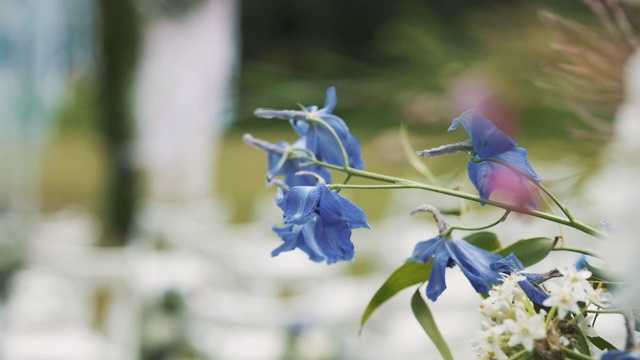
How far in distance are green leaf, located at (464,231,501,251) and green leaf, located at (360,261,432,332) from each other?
18 mm

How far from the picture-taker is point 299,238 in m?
0.33

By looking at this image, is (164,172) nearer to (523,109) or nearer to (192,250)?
(192,250)

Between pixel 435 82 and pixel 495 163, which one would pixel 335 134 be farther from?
pixel 435 82

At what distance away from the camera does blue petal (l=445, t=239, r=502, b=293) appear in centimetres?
30

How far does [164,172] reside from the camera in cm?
481

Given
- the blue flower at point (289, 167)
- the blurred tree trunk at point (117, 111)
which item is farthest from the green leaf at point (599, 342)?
the blurred tree trunk at point (117, 111)

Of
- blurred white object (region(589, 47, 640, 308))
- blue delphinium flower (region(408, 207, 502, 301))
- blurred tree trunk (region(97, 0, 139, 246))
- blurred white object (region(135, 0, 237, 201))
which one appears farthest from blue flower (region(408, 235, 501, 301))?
blurred tree trunk (region(97, 0, 139, 246))

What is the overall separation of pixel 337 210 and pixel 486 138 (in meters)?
0.05

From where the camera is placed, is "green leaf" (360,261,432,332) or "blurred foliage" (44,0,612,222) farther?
"blurred foliage" (44,0,612,222)

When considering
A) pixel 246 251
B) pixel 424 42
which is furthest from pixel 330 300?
pixel 424 42

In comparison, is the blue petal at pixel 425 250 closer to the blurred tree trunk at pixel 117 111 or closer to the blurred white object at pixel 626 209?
the blurred white object at pixel 626 209

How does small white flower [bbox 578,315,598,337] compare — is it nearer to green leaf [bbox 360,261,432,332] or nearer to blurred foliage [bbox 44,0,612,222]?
green leaf [bbox 360,261,432,332]

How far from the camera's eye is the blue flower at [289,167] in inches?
13.7

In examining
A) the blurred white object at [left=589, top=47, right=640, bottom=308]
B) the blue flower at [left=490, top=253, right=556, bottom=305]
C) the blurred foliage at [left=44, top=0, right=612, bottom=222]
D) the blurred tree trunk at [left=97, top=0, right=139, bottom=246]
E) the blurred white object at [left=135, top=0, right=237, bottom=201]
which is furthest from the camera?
the blurred tree trunk at [left=97, top=0, right=139, bottom=246]
